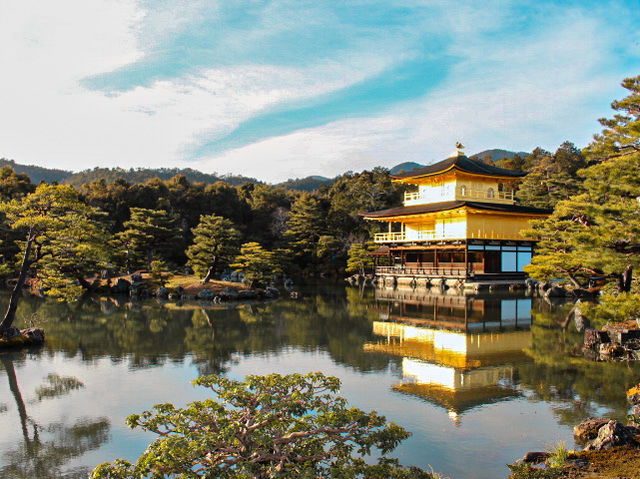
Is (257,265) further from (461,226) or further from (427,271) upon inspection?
(461,226)

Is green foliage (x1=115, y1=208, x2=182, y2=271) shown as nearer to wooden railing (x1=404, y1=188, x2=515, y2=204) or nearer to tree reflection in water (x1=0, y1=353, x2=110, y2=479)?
wooden railing (x1=404, y1=188, x2=515, y2=204)

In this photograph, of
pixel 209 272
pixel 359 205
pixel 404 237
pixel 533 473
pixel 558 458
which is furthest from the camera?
pixel 359 205

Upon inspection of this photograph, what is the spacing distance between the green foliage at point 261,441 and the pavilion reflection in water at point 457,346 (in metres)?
2.88

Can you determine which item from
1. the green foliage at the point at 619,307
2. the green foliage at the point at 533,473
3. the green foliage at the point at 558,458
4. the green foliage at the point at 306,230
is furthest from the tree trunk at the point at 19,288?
the green foliage at the point at 306,230

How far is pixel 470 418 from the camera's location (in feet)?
21.6

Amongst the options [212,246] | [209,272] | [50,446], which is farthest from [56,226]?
[209,272]

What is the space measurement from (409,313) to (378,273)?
1480 centimetres

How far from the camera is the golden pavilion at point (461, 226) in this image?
28.2 metres

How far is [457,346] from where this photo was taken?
1152 centimetres

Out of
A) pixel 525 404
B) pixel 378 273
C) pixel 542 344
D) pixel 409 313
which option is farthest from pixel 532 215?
pixel 525 404

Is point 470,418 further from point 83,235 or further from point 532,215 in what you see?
point 532,215

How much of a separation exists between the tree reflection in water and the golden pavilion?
894 inches

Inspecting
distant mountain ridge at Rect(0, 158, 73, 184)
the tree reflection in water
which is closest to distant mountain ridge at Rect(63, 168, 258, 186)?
distant mountain ridge at Rect(0, 158, 73, 184)

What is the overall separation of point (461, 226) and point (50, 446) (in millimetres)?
25826
